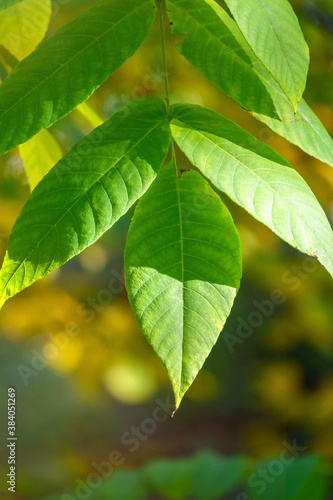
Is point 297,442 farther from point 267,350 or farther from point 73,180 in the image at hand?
point 73,180

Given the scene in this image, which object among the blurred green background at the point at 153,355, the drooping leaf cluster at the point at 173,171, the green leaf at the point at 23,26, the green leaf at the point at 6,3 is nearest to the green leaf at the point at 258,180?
the drooping leaf cluster at the point at 173,171

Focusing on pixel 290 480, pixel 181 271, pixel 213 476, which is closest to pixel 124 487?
pixel 213 476

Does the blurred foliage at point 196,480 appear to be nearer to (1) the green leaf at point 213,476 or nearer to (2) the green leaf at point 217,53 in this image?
(1) the green leaf at point 213,476

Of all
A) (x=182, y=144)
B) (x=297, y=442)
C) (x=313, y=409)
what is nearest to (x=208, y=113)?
(x=182, y=144)

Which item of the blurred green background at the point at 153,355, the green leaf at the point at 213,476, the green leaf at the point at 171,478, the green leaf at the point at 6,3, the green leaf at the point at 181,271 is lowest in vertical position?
the green leaf at the point at 171,478

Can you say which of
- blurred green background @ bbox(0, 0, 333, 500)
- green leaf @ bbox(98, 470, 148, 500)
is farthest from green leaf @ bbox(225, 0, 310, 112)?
green leaf @ bbox(98, 470, 148, 500)

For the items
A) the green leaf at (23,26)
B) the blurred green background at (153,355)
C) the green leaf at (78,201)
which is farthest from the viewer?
the blurred green background at (153,355)
